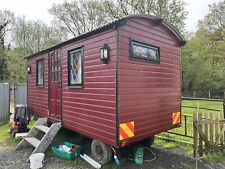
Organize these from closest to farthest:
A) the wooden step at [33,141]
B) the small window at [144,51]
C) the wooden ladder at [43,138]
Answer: the small window at [144,51]
the wooden ladder at [43,138]
the wooden step at [33,141]

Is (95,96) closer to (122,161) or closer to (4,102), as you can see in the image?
(122,161)

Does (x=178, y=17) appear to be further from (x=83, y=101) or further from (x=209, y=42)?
(x=83, y=101)

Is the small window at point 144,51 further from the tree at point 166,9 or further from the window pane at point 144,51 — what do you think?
the tree at point 166,9

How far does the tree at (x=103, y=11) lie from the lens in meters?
17.4

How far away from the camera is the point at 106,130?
4.12 metres

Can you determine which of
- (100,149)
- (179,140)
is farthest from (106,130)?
(179,140)

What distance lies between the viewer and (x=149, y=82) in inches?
183

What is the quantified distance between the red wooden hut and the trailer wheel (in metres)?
0.03

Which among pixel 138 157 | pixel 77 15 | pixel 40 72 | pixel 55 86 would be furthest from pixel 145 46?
pixel 77 15

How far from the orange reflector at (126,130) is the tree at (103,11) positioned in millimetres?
12068

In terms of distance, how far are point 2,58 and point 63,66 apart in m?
21.0

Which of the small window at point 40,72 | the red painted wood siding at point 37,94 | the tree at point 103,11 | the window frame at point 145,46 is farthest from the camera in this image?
the tree at point 103,11

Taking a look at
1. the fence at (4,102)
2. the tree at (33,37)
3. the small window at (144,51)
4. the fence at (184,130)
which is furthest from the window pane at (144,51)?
the tree at (33,37)

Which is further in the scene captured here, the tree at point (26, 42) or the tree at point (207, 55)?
the tree at point (26, 42)
